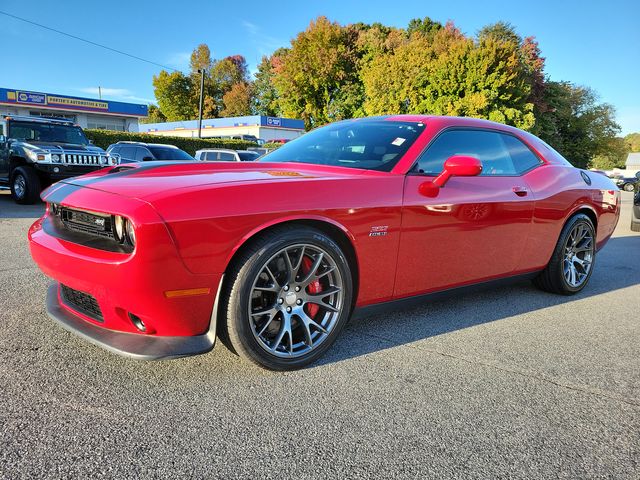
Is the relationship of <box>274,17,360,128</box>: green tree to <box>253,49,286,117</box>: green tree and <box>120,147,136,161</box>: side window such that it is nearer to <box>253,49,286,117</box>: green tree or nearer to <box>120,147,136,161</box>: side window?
<box>253,49,286,117</box>: green tree

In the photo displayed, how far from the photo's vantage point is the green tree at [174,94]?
64.6 m

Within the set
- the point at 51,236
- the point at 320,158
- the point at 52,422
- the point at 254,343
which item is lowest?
the point at 52,422

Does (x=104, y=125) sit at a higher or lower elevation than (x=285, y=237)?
higher

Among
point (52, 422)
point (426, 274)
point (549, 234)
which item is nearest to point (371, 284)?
point (426, 274)

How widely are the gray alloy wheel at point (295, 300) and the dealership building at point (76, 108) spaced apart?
39.9 metres

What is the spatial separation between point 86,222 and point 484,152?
2747 millimetres

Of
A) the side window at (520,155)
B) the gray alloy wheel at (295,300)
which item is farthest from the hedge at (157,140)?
the gray alloy wheel at (295,300)

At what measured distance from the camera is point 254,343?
225 cm

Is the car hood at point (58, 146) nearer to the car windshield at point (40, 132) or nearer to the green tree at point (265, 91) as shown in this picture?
the car windshield at point (40, 132)

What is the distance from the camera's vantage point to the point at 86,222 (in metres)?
2.26

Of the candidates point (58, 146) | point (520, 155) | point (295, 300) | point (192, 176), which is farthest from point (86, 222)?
point (58, 146)

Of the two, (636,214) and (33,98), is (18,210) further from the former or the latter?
(33,98)

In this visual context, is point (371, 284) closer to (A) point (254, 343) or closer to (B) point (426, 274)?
(B) point (426, 274)

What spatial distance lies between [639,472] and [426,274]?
146cm
